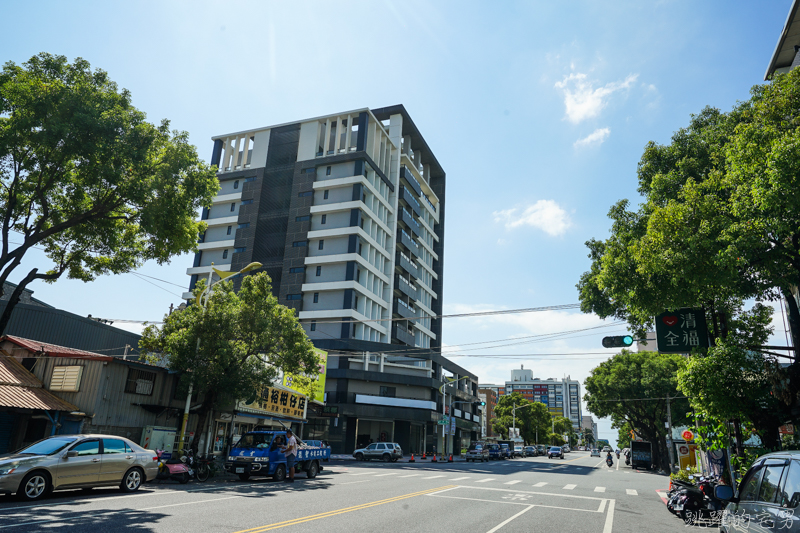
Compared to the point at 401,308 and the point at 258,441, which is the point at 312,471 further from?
the point at 401,308

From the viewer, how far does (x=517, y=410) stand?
90.5m

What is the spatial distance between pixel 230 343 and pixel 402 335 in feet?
140

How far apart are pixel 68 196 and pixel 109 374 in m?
7.24

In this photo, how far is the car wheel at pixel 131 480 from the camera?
13484 mm

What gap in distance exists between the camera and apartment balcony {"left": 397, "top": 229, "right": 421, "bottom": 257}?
67.2 meters

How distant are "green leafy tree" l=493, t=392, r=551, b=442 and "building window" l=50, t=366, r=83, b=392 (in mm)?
75797

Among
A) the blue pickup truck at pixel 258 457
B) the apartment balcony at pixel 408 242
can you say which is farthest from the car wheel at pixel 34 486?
the apartment balcony at pixel 408 242

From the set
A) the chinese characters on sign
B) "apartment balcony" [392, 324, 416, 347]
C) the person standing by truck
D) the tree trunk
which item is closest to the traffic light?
the tree trunk

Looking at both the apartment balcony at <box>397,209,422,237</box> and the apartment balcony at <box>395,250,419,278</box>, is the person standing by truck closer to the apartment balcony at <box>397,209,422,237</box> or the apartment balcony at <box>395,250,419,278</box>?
the apartment balcony at <box>395,250,419,278</box>

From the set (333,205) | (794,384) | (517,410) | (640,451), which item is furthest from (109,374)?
(517,410)

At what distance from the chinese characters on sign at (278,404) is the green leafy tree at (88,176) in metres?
11.4

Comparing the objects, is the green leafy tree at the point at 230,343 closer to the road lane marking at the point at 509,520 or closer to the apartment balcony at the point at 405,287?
the road lane marking at the point at 509,520

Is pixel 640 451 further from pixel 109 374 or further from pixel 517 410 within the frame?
pixel 109 374

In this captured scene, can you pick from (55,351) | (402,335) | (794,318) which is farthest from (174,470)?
(402,335)
